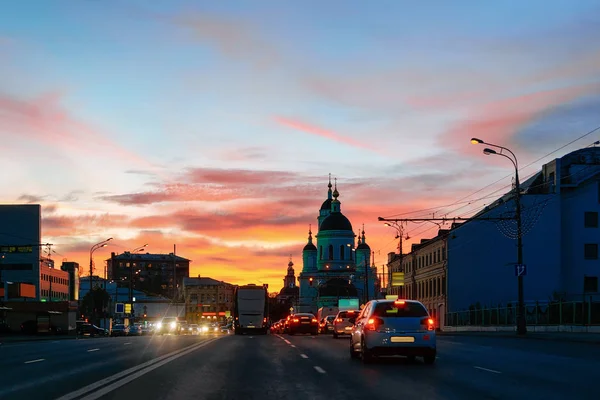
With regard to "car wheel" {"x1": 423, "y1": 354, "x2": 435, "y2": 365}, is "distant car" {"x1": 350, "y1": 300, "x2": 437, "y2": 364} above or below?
above

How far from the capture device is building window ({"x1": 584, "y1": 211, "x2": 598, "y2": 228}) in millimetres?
81000

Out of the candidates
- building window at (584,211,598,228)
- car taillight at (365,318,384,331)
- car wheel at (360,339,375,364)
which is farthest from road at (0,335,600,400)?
building window at (584,211,598,228)

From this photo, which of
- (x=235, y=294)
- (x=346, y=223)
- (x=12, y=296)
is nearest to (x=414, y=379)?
(x=235, y=294)

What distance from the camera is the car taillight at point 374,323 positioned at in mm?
21328

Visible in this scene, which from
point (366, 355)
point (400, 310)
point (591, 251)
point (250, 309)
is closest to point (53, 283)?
point (250, 309)

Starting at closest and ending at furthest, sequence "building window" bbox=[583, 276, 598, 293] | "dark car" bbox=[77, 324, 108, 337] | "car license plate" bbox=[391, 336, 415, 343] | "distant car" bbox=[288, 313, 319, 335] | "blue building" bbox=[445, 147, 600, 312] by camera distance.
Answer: "car license plate" bbox=[391, 336, 415, 343], "distant car" bbox=[288, 313, 319, 335], "building window" bbox=[583, 276, 598, 293], "dark car" bbox=[77, 324, 108, 337], "blue building" bbox=[445, 147, 600, 312]

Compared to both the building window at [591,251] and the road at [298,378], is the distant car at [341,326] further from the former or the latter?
the building window at [591,251]

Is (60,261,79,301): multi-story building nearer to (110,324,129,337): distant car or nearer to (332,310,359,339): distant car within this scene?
(110,324,129,337): distant car

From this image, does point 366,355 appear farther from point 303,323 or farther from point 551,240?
point 551,240

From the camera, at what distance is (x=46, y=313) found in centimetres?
7981

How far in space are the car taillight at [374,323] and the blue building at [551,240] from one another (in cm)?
5987

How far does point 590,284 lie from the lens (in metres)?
80.6

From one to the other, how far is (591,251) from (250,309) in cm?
3626

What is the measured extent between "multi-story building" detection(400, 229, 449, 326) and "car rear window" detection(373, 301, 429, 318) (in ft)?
212
